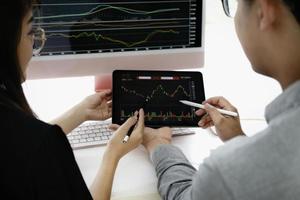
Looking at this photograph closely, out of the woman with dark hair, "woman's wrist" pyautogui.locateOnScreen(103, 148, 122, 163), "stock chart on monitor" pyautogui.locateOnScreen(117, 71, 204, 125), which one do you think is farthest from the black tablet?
the woman with dark hair

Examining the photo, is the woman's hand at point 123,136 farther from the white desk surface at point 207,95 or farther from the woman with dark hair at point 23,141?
the woman with dark hair at point 23,141

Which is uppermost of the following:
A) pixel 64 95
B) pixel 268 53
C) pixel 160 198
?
pixel 268 53

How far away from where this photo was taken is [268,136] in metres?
0.54

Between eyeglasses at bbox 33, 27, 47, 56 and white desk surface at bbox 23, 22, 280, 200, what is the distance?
0.21 metres

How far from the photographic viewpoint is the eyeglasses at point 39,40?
922mm

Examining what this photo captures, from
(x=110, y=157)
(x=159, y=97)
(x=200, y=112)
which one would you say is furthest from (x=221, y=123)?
A: (x=110, y=157)

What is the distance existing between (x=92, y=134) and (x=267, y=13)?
59 centimetres

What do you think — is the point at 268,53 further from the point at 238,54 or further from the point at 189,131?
the point at 238,54

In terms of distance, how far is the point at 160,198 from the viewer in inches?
31.9

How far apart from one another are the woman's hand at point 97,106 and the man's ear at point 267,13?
0.56 metres

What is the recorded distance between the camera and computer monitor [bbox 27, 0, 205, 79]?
985 millimetres

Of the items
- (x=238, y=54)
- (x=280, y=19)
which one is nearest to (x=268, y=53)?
(x=280, y=19)

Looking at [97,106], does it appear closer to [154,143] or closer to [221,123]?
[154,143]

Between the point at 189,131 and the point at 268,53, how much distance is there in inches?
17.9
